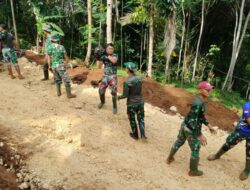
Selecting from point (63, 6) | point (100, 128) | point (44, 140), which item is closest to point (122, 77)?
point (100, 128)

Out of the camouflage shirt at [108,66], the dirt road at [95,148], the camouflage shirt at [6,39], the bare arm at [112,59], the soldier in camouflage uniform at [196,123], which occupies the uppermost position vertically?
the camouflage shirt at [6,39]

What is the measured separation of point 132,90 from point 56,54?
8.48 feet

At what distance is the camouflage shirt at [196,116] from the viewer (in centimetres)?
497

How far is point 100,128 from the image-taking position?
6.66 meters

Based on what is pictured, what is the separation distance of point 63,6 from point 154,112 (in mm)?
9916

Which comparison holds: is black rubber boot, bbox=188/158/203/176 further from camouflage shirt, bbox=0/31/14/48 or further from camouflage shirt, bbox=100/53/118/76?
camouflage shirt, bbox=0/31/14/48

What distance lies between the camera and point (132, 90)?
595cm

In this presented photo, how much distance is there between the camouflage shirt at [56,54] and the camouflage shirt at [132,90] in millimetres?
2395

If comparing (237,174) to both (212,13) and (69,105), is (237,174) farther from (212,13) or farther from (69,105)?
Result: (212,13)

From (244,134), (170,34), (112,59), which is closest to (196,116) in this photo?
(244,134)

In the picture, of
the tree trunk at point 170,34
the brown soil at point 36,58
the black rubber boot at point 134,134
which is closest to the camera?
the black rubber boot at point 134,134

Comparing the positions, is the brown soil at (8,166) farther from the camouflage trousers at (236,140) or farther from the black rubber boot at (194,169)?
the camouflage trousers at (236,140)

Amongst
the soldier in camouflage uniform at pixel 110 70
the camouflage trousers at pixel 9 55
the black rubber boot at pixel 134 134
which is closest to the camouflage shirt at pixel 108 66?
the soldier in camouflage uniform at pixel 110 70

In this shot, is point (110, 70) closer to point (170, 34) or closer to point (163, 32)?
point (170, 34)
